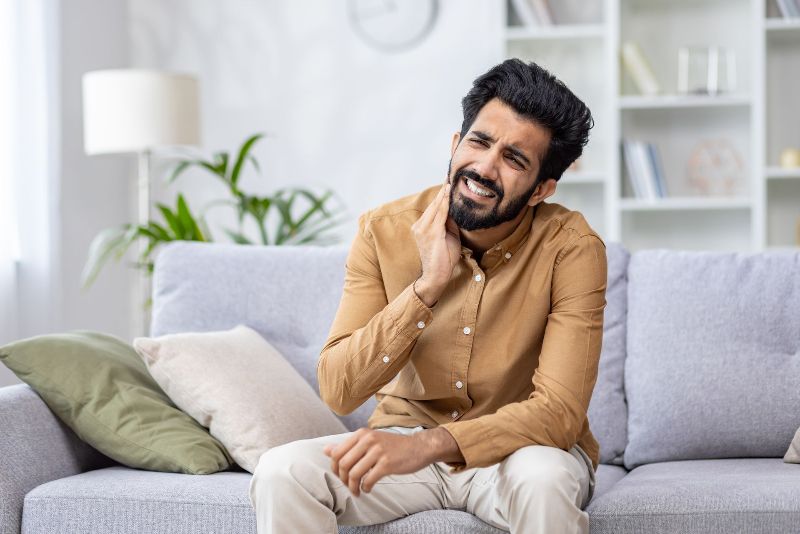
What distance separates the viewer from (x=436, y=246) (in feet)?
5.95

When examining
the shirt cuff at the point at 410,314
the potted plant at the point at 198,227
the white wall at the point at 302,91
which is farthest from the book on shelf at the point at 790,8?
the shirt cuff at the point at 410,314

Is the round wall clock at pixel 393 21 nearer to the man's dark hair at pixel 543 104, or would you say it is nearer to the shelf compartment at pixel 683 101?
the shelf compartment at pixel 683 101

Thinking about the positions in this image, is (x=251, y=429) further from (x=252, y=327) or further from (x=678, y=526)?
(x=678, y=526)

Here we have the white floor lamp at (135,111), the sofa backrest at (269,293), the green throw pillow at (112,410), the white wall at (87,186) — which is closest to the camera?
the green throw pillow at (112,410)

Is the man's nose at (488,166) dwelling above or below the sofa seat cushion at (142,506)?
above

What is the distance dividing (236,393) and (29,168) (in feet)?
6.71

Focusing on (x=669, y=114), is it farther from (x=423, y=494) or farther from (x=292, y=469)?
(x=292, y=469)

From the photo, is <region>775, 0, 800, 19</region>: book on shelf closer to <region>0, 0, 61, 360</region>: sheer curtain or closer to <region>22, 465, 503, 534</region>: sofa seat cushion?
<region>0, 0, 61, 360</region>: sheer curtain

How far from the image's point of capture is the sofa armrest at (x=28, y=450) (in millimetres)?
1939

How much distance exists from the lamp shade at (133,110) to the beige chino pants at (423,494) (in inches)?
79.8

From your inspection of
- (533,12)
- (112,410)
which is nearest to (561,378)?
(112,410)

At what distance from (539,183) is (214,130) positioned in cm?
298

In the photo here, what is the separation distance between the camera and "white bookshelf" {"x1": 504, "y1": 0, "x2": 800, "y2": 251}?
4160mm

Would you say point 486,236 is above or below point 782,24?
below
